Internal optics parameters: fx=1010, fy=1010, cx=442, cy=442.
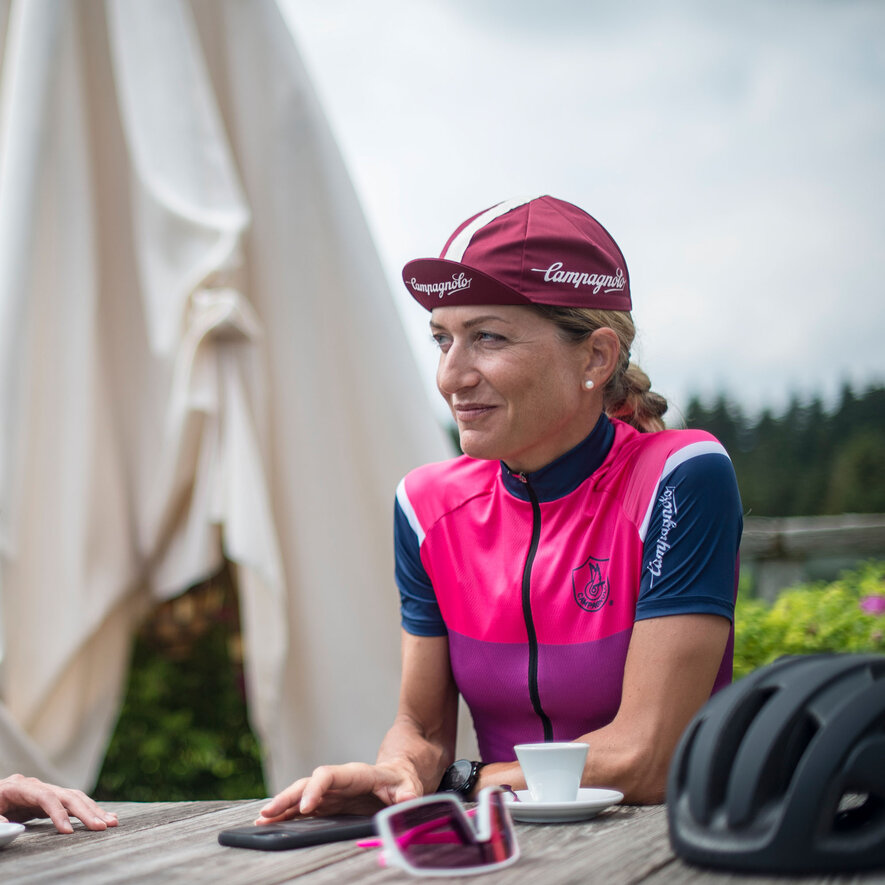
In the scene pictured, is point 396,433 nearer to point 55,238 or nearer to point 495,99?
point 55,238

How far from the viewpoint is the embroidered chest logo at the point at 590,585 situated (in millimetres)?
1809

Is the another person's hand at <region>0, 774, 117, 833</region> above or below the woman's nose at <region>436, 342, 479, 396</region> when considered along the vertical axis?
below

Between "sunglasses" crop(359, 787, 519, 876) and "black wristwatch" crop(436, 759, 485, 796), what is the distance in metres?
0.62

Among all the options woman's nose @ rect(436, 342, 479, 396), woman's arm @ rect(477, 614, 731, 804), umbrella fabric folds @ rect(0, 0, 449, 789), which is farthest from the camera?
umbrella fabric folds @ rect(0, 0, 449, 789)

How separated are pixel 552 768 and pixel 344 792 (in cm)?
32

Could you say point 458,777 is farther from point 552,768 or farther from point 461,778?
point 552,768

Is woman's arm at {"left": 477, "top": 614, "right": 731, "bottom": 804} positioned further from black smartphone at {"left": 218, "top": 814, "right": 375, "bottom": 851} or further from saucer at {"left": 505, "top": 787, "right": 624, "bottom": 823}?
black smartphone at {"left": 218, "top": 814, "right": 375, "bottom": 851}

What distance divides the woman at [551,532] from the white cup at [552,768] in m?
0.34

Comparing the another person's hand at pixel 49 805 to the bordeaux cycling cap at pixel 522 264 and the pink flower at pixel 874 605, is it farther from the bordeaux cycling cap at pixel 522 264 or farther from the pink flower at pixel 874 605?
the pink flower at pixel 874 605

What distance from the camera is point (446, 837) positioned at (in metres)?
1.02

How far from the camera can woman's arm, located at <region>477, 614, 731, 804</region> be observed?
1556 millimetres

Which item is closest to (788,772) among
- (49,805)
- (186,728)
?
(49,805)

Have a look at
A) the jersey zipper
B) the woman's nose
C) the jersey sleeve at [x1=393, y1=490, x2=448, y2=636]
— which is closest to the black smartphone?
the jersey zipper

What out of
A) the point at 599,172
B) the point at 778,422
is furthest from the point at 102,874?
the point at 599,172
